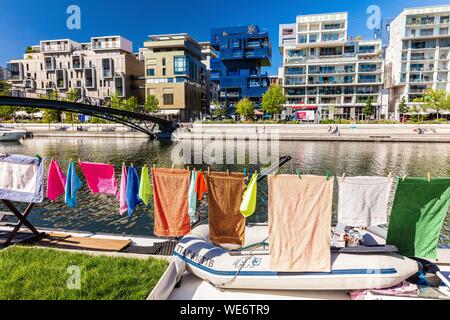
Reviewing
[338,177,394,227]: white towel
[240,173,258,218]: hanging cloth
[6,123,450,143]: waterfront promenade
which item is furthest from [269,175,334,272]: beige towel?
[6,123,450,143]: waterfront promenade

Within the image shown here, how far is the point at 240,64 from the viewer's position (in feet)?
384

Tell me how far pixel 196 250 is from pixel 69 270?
3.29m

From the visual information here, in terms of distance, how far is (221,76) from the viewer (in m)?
116

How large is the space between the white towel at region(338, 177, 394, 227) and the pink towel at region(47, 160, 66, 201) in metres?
9.49

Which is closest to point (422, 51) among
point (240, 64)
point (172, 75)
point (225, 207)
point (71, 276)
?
point (240, 64)

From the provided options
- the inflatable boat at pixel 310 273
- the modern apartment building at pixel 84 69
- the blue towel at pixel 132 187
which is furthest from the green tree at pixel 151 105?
the inflatable boat at pixel 310 273

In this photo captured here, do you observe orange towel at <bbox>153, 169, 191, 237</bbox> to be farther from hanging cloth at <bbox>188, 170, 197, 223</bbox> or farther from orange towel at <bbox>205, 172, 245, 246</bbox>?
orange towel at <bbox>205, 172, 245, 246</bbox>

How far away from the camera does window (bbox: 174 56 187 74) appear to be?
335ft

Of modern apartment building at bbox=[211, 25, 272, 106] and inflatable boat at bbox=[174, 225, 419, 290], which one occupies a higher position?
modern apartment building at bbox=[211, 25, 272, 106]

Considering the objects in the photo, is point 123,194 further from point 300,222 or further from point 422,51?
point 422,51

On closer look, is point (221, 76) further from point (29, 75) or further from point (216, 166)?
point (216, 166)

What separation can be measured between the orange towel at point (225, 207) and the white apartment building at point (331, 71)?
8406 cm

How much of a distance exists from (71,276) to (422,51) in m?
104

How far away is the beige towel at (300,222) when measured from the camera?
24.1ft
